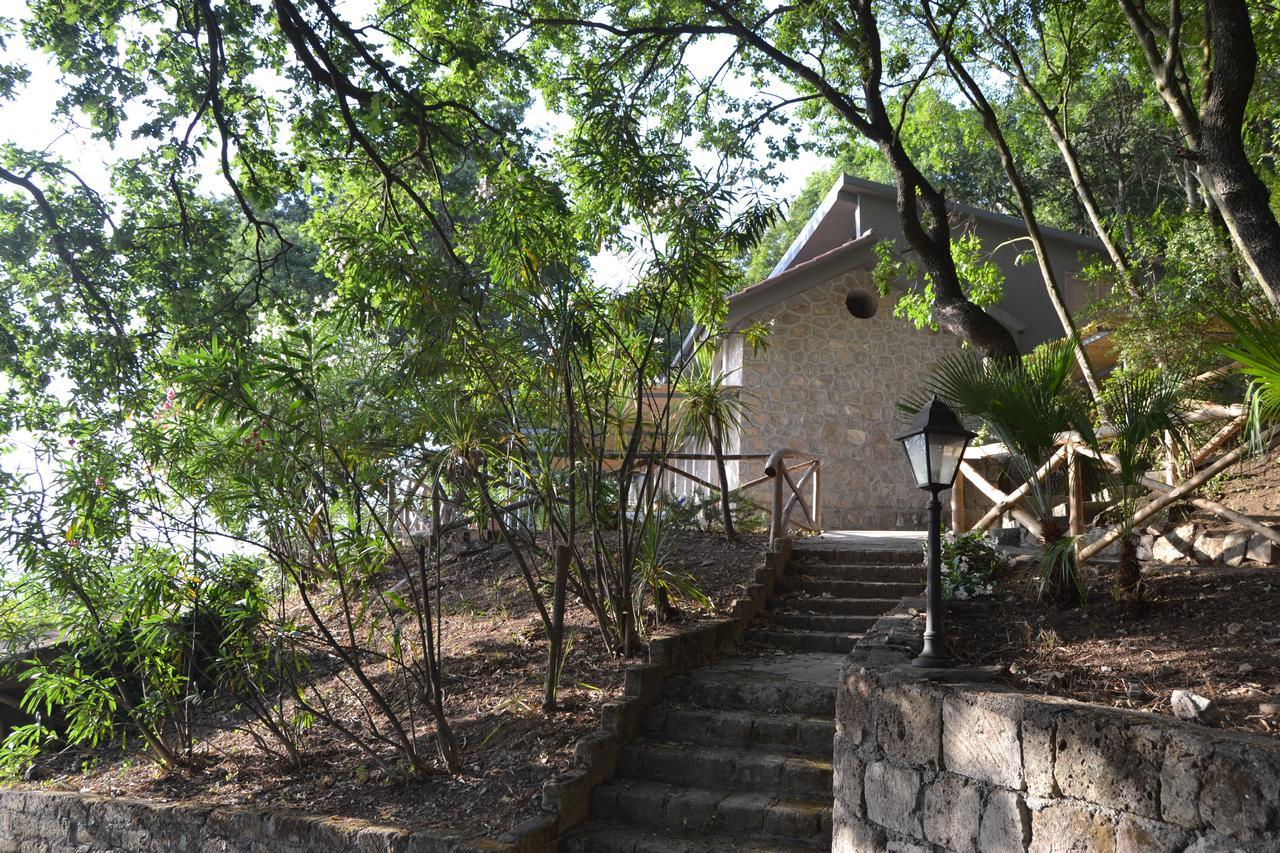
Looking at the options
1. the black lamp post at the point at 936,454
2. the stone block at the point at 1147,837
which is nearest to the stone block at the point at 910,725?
the black lamp post at the point at 936,454

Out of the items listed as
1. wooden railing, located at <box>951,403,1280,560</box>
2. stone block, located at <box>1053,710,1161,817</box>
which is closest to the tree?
wooden railing, located at <box>951,403,1280,560</box>

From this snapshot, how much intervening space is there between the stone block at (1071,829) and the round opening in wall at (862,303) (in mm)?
11379

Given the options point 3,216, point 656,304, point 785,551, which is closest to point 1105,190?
point 785,551

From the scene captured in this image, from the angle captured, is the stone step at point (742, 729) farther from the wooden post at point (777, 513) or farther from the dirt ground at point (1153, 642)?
the wooden post at point (777, 513)

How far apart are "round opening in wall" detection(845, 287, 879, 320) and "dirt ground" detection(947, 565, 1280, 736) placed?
28.1 ft

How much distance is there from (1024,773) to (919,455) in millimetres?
1683

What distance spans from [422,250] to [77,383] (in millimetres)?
4256

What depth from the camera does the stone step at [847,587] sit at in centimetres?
808

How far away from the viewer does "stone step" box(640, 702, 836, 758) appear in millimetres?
5766

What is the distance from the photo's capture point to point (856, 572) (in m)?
8.61

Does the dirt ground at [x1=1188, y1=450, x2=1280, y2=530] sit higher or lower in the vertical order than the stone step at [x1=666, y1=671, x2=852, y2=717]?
higher

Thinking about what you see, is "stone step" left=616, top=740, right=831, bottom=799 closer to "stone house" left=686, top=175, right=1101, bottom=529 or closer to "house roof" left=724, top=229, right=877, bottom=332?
"stone house" left=686, top=175, right=1101, bottom=529

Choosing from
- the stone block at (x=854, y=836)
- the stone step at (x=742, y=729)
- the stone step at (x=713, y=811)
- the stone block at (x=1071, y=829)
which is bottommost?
the stone step at (x=713, y=811)

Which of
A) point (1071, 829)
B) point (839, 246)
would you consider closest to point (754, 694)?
point (1071, 829)
